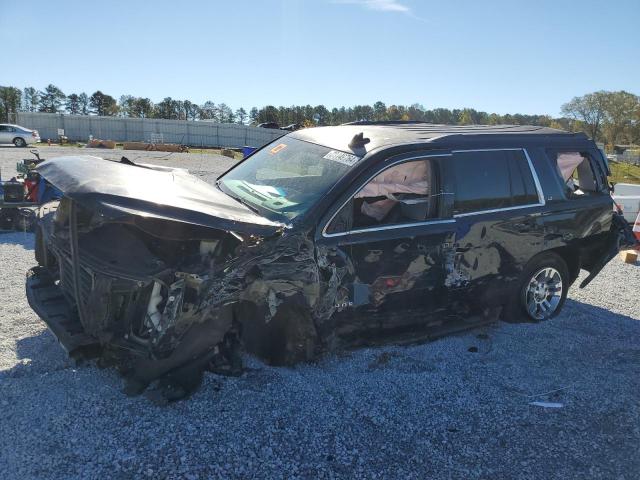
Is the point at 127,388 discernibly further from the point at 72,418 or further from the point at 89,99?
the point at 89,99

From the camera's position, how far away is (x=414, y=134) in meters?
4.64

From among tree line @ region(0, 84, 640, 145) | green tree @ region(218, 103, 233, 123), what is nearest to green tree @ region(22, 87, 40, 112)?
tree line @ region(0, 84, 640, 145)

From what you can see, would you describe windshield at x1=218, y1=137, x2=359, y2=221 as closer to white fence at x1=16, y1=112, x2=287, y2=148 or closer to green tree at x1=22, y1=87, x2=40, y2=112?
white fence at x1=16, y1=112, x2=287, y2=148

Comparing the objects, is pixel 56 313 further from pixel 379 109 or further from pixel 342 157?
pixel 379 109

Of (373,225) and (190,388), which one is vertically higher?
(373,225)

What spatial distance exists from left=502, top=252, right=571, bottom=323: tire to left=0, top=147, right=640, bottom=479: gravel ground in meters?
0.59

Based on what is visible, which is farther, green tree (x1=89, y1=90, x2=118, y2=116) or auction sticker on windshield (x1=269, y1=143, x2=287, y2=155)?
green tree (x1=89, y1=90, x2=118, y2=116)

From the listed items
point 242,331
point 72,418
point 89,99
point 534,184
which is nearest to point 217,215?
point 242,331

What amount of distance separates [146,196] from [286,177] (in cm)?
147

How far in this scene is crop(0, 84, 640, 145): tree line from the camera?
6862 cm

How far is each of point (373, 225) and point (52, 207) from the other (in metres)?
3.12

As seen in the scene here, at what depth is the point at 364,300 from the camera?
3.98 meters

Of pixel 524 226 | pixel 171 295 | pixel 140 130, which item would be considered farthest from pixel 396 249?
pixel 140 130

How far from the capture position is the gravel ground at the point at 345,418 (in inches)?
117
